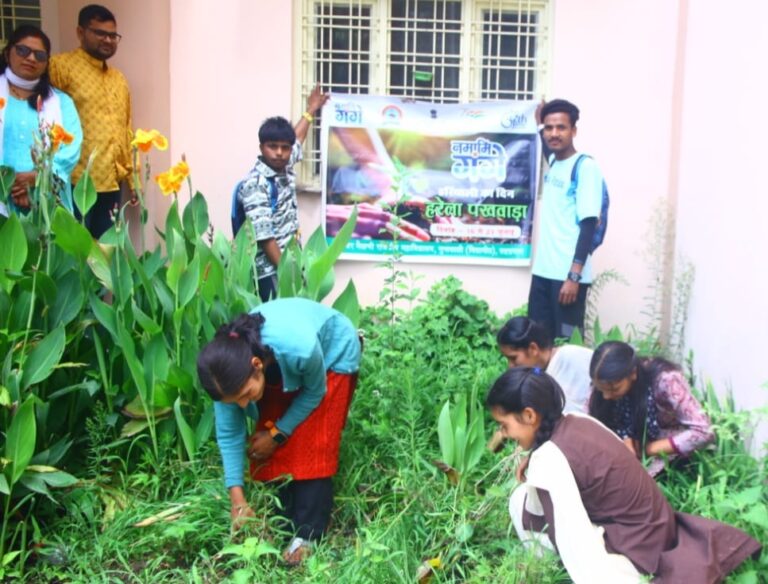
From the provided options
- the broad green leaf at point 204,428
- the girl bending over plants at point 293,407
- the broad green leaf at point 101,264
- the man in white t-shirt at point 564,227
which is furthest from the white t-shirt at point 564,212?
the broad green leaf at point 101,264

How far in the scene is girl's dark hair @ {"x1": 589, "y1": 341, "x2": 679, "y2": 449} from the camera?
3.02 m

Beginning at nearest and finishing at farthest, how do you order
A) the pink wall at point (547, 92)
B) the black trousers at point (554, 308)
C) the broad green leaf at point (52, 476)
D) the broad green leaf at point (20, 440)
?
the broad green leaf at point (20, 440) → the broad green leaf at point (52, 476) → the black trousers at point (554, 308) → the pink wall at point (547, 92)

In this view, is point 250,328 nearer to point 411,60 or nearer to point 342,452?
point 342,452

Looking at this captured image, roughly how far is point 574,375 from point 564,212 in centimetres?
112

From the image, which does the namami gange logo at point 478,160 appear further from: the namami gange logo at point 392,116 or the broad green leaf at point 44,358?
the broad green leaf at point 44,358

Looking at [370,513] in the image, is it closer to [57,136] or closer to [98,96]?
[57,136]

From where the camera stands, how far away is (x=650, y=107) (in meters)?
4.83

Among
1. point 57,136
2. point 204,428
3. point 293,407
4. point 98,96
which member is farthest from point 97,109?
point 293,407

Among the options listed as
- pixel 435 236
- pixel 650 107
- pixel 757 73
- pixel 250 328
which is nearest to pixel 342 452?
pixel 250 328

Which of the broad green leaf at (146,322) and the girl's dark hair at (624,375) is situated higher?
the broad green leaf at (146,322)

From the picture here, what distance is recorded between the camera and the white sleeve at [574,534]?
2402 millimetres

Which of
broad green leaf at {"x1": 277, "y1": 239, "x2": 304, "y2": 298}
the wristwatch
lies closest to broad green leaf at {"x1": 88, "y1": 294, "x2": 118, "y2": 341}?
broad green leaf at {"x1": 277, "y1": 239, "x2": 304, "y2": 298}

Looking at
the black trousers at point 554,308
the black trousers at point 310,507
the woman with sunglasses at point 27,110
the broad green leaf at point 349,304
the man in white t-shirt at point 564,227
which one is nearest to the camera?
the black trousers at point 310,507

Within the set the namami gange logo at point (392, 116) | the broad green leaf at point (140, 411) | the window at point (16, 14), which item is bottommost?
the broad green leaf at point (140, 411)
